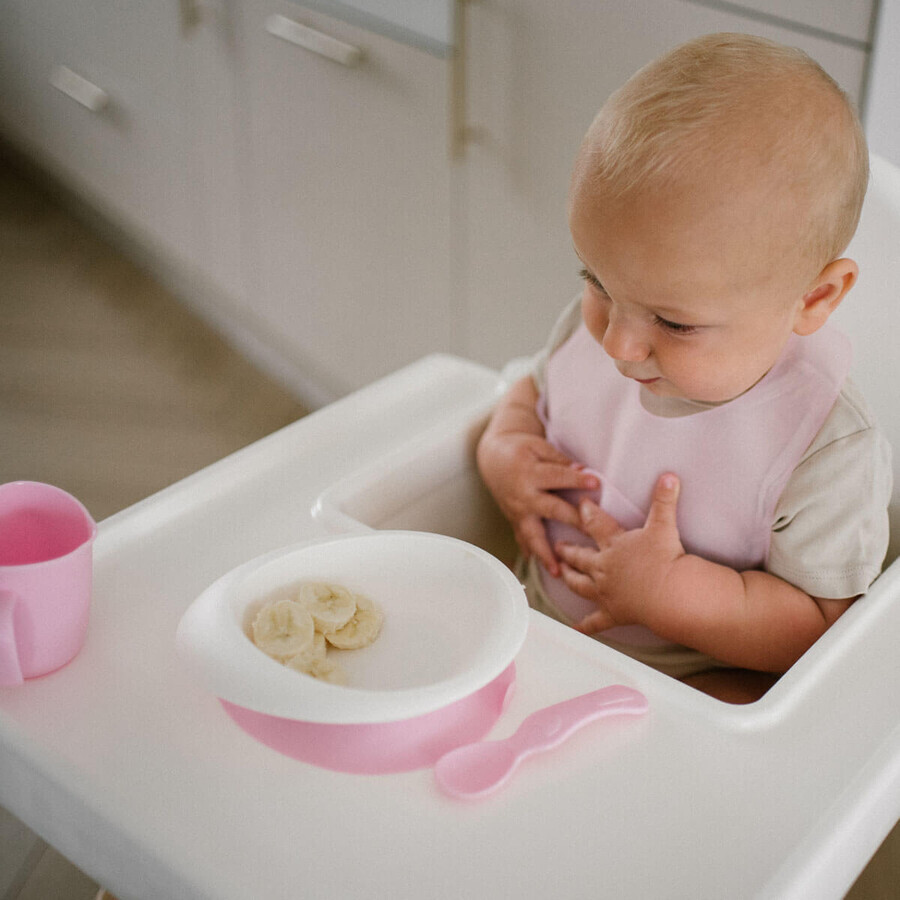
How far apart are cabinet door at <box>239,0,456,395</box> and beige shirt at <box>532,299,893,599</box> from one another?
866mm

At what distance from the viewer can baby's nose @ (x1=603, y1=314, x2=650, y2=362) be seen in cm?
64

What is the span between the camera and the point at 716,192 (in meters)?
0.57

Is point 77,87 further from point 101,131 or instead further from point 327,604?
point 327,604

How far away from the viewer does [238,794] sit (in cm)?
50

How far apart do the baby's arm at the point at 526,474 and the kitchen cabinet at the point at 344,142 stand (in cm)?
49

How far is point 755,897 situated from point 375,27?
1195 mm

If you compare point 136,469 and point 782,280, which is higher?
point 782,280

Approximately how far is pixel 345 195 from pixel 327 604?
1.04m

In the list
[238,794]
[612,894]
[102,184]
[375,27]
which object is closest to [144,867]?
[238,794]

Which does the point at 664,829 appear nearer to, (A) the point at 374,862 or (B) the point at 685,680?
(A) the point at 374,862

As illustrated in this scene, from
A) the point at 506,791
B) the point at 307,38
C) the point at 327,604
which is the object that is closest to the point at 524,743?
the point at 506,791

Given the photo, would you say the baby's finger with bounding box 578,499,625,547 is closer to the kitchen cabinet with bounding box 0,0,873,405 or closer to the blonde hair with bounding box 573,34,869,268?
the blonde hair with bounding box 573,34,869,268

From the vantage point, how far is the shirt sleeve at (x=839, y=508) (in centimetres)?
66

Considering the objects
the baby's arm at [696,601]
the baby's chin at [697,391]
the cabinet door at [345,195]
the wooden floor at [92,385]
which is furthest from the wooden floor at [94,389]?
the baby's chin at [697,391]
